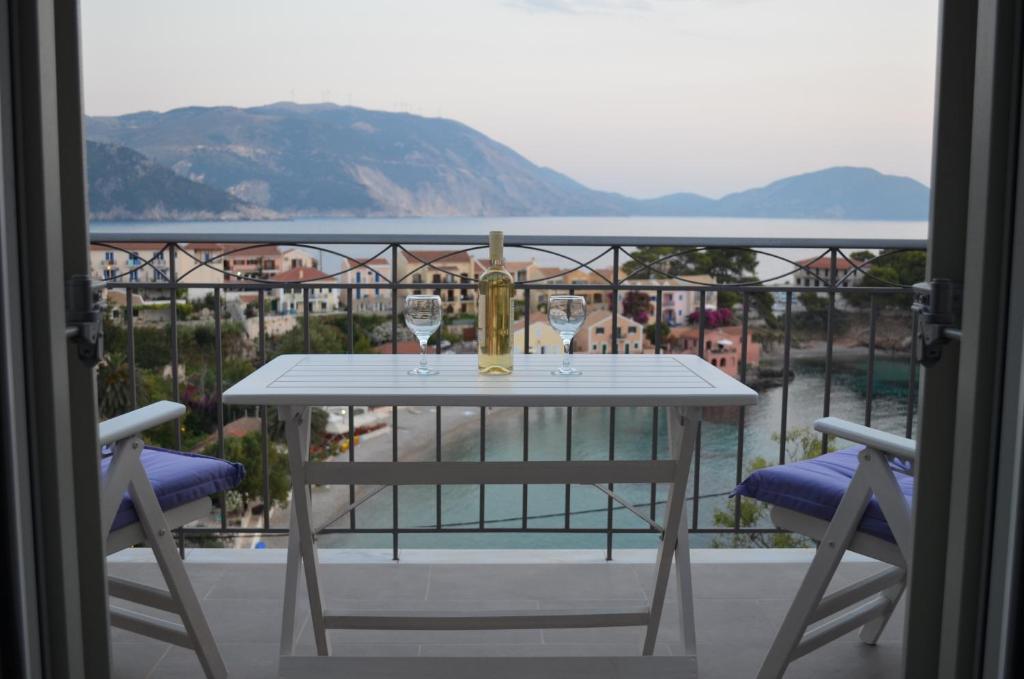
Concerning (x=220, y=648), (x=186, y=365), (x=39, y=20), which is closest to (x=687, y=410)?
(x=220, y=648)

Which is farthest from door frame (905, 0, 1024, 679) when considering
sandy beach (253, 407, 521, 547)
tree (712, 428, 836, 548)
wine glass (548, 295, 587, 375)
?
sandy beach (253, 407, 521, 547)

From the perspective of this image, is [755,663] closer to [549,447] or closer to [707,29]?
[549,447]

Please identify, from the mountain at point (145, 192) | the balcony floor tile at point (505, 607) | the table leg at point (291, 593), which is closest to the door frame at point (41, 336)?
the table leg at point (291, 593)

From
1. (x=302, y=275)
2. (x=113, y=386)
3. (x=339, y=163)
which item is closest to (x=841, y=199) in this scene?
(x=339, y=163)

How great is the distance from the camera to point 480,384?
6.56 ft

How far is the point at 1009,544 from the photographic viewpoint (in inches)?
45.0

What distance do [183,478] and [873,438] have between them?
4.95 ft

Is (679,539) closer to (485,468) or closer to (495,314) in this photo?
(485,468)

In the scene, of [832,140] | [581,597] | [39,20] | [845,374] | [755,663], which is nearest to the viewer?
[39,20]

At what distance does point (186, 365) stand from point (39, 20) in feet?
42.8

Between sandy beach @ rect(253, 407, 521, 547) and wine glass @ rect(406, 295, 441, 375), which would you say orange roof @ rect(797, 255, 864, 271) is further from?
sandy beach @ rect(253, 407, 521, 547)

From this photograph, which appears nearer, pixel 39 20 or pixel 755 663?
pixel 39 20

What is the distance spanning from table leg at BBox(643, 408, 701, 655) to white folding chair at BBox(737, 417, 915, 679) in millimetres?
158

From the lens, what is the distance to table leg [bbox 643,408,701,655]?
6.95 feet
